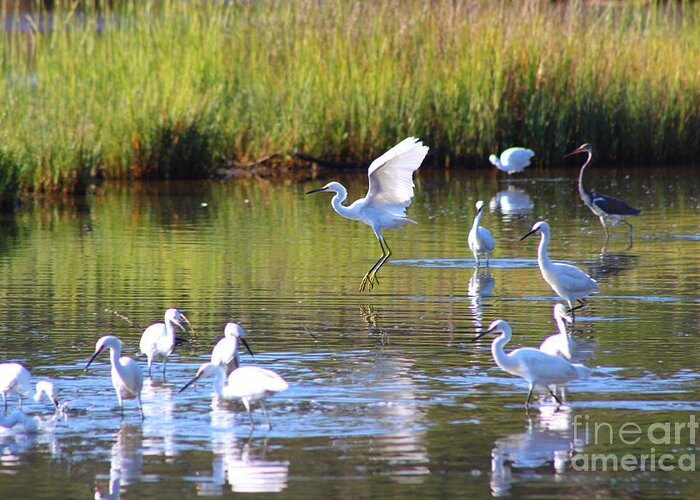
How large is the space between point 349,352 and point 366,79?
11452 millimetres

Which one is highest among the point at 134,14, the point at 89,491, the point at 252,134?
the point at 134,14

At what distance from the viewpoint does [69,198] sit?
17094 millimetres

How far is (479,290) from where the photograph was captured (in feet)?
34.4

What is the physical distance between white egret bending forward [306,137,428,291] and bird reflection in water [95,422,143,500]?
4.32 meters

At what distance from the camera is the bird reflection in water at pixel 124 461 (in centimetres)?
569

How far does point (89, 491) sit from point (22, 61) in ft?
46.0

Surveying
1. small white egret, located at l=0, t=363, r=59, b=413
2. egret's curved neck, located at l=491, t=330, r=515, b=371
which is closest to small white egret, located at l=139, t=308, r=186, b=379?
small white egret, located at l=0, t=363, r=59, b=413

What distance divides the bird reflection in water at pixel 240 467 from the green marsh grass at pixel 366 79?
12.1 meters

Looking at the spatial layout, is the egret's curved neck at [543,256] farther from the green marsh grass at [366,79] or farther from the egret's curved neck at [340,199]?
the green marsh grass at [366,79]

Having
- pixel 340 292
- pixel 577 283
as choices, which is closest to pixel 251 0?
pixel 340 292

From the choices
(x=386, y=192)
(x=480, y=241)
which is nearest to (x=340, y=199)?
(x=386, y=192)

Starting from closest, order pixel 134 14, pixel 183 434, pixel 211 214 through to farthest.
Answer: pixel 183 434 < pixel 211 214 < pixel 134 14

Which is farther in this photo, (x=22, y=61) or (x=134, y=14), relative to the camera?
(x=134, y=14)

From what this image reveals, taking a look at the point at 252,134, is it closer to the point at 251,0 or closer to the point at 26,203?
the point at 251,0
